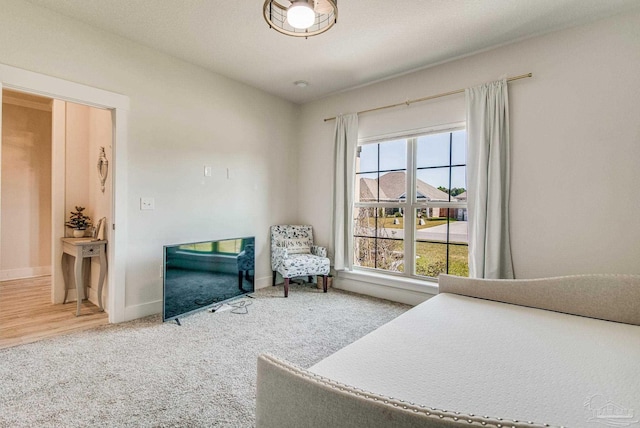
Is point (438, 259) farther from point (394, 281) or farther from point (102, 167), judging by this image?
point (102, 167)

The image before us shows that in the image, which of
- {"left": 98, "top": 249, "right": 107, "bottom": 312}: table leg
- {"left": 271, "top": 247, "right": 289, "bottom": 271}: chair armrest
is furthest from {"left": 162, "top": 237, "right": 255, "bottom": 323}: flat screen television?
{"left": 98, "top": 249, "right": 107, "bottom": 312}: table leg

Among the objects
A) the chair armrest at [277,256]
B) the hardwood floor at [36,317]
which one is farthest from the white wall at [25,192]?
the chair armrest at [277,256]

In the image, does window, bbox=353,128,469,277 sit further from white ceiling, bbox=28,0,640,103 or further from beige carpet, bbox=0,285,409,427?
white ceiling, bbox=28,0,640,103

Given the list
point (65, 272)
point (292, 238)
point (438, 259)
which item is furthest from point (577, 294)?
point (65, 272)

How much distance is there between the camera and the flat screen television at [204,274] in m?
2.74

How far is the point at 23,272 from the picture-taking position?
4.45 metres

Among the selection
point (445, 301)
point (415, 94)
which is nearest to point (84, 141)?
point (415, 94)

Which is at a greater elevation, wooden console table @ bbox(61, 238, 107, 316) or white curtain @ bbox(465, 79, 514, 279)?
white curtain @ bbox(465, 79, 514, 279)

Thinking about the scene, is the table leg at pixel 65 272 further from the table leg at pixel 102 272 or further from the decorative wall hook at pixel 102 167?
the decorative wall hook at pixel 102 167

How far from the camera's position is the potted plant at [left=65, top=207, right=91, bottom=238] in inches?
132

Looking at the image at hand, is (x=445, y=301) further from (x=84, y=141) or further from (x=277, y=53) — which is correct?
(x=84, y=141)

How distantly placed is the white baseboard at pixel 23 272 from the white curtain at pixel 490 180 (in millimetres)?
6012

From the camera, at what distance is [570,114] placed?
2564mm

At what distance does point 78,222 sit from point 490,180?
4.42 m
